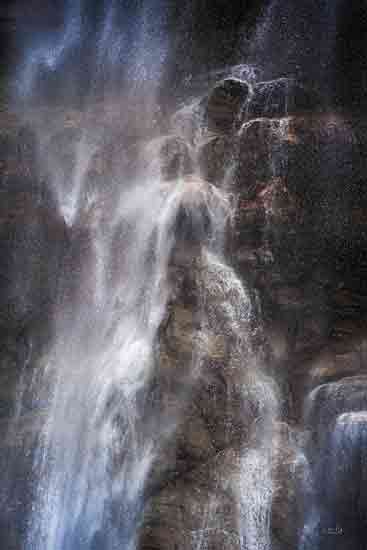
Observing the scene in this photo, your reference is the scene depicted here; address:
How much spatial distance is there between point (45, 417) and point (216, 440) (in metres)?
3.98

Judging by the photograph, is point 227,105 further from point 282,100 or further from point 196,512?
point 196,512

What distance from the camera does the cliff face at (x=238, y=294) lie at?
28.0 ft

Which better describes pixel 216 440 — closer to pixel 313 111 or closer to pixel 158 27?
pixel 313 111

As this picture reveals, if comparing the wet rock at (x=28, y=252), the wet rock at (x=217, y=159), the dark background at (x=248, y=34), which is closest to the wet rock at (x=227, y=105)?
the wet rock at (x=217, y=159)

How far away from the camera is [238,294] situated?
10.7m

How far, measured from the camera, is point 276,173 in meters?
12.2

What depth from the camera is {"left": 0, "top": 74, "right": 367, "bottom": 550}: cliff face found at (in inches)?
336

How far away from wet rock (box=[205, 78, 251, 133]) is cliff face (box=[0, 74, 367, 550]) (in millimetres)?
43

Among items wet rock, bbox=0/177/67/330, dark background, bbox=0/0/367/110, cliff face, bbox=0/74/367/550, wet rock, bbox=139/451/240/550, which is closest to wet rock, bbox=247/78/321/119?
cliff face, bbox=0/74/367/550

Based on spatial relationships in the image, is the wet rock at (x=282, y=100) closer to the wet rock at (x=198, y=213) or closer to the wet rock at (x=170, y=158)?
the wet rock at (x=170, y=158)

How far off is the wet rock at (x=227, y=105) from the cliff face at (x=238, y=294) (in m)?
0.04

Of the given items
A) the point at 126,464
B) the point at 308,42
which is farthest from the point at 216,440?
the point at 308,42

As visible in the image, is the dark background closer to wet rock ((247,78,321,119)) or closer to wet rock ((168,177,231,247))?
wet rock ((247,78,321,119))

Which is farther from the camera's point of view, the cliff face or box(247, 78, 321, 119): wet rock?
box(247, 78, 321, 119): wet rock
